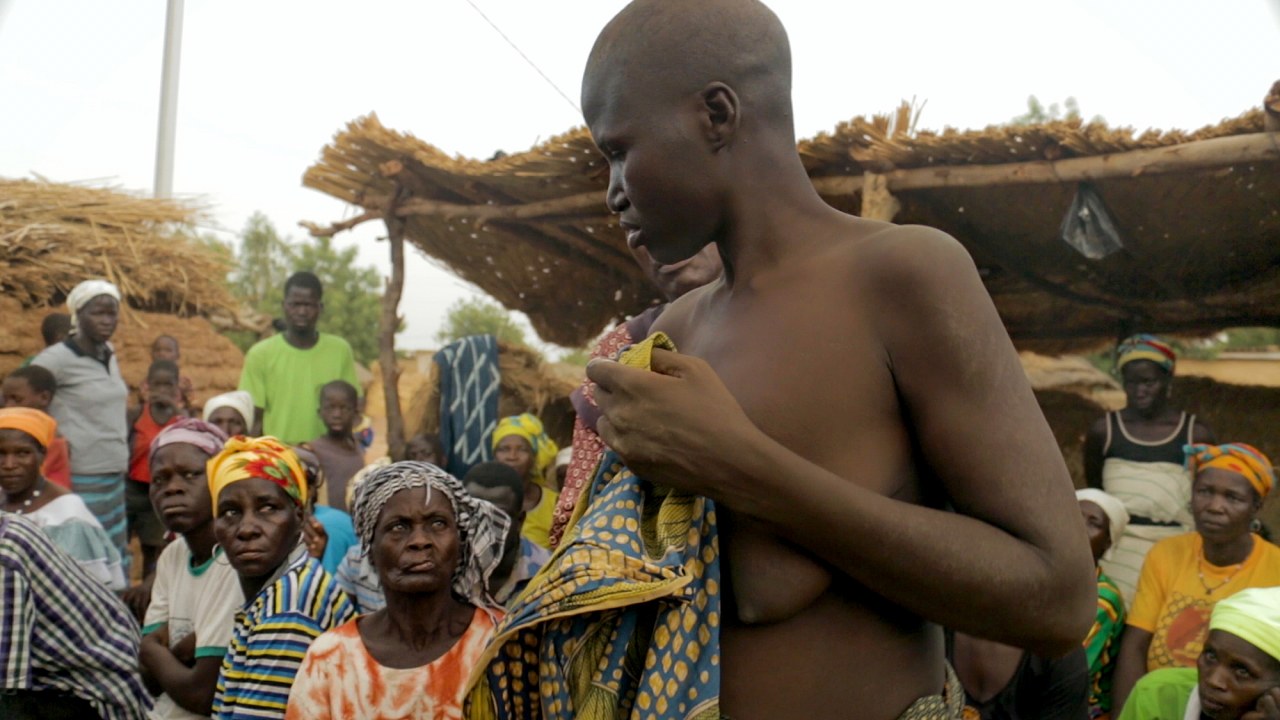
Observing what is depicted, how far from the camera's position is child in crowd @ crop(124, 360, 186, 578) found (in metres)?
6.80

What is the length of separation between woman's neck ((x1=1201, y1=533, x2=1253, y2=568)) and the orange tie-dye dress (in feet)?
10.00

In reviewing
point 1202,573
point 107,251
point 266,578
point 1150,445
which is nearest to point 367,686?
point 266,578

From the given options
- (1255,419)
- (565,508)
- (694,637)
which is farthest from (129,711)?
(1255,419)

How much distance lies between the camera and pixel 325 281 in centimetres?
2595

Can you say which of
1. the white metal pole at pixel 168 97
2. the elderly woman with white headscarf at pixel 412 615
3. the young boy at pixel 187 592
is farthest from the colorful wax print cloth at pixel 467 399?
the white metal pole at pixel 168 97

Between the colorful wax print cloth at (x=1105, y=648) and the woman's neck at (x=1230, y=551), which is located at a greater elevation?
the woman's neck at (x=1230, y=551)


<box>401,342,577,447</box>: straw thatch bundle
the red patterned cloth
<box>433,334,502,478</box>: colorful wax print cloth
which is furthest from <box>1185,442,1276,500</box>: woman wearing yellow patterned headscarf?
<box>401,342,577,447</box>: straw thatch bundle

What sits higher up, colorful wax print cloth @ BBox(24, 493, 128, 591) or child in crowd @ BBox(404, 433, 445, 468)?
child in crowd @ BBox(404, 433, 445, 468)

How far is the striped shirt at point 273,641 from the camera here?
9.70 feet

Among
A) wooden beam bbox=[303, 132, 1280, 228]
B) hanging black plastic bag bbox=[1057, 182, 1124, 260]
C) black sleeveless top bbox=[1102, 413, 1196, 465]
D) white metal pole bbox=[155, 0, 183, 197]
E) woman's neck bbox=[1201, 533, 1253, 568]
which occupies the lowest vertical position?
woman's neck bbox=[1201, 533, 1253, 568]

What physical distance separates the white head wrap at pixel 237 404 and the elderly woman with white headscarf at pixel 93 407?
55 cm

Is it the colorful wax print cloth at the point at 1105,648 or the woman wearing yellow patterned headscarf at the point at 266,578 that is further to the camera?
the colorful wax print cloth at the point at 1105,648

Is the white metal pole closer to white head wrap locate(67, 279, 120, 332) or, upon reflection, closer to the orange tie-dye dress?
white head wrap locate(67, 279, 120, 332)

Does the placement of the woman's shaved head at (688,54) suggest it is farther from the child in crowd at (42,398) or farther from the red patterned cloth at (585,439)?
the child in crowd at (42,398)
